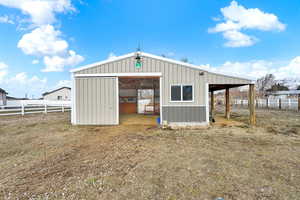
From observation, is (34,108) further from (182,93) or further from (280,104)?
(280,104)

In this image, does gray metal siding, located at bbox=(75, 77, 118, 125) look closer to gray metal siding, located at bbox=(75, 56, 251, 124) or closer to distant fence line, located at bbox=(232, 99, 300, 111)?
gray metal siding, located at bbox=(75, 56, 251, 124)

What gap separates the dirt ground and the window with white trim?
109 inches

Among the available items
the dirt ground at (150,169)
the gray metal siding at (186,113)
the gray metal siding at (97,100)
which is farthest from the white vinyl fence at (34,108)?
the gray metal siding at (186,113)

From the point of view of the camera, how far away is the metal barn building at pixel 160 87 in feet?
24.1

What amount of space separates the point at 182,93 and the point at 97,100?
14.6 feet

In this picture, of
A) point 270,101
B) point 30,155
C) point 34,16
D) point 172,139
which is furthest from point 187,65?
point 270,101

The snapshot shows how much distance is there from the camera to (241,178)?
2.68 metres

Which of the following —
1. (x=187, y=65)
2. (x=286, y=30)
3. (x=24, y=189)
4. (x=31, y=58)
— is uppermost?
(x=286, y=30)

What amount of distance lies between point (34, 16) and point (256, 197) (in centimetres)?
1535

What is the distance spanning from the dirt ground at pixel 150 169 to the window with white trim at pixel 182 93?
277cm

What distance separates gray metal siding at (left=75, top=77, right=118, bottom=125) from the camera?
7.59m

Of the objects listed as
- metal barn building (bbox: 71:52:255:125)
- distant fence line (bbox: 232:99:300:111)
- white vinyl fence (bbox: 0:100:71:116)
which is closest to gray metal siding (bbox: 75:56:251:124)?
metal barn building (bbox: 71:52:255:125)

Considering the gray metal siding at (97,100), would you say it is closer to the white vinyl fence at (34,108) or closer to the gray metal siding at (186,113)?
the gray metal siding at (186,113)

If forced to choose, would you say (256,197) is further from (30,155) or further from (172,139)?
(30,155)
